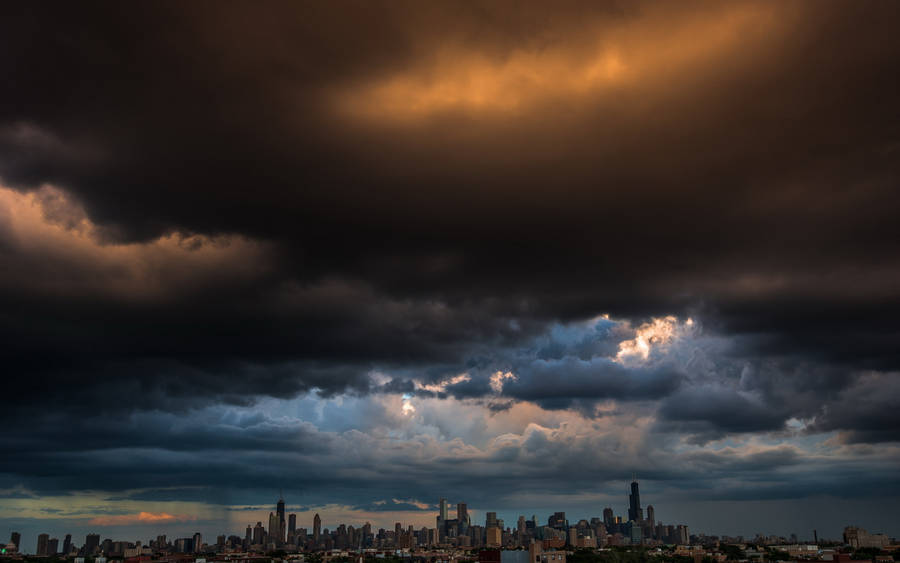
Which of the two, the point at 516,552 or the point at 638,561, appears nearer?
the point at 516,552
